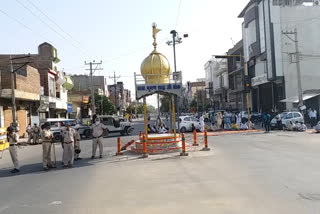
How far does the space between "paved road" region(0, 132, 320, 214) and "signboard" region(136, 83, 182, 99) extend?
11.5ft

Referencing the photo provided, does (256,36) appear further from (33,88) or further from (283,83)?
(33,88)

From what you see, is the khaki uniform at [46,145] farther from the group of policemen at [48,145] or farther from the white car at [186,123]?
the white car at [186,123]

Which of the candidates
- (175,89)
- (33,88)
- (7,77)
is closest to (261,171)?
(175,89)

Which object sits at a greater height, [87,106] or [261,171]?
[87,106]

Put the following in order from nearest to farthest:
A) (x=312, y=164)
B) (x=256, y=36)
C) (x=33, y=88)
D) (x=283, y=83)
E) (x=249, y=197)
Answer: (x=249, y=197)
(x=312, y=164)
(x=33, y=88)
(x=283, y=83)
(x=256, y=36)

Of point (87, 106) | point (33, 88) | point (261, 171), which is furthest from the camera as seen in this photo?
point (87, 106)

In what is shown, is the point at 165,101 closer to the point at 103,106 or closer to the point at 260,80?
the point at 260,80

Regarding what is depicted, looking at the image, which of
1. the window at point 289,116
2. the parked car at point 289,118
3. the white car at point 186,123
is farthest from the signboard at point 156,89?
the window at point 289,116

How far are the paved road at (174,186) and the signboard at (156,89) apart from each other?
3512 millimetres

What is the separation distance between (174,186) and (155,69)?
317 inches

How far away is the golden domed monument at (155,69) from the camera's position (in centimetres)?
1479

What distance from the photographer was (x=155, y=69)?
14.8 metres

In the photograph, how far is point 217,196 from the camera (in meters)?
6.60

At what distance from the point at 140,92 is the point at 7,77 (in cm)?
1811
